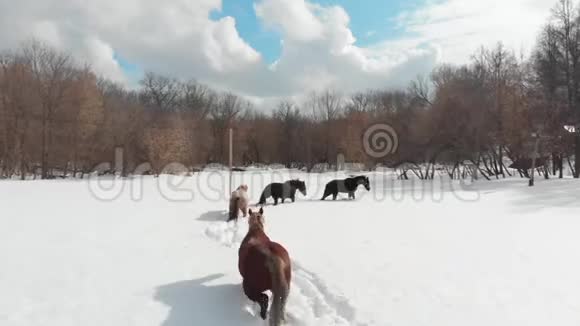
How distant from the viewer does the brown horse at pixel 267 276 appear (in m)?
3.77

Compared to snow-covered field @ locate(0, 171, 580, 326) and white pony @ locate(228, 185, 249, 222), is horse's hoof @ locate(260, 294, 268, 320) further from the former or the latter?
white pony @ locate(228, 185, 249, 222)

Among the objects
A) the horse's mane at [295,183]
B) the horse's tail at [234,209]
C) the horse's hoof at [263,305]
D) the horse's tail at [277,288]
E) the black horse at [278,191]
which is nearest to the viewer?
the horse's tail at [277,288]

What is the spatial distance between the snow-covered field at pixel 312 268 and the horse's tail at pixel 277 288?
0.33m

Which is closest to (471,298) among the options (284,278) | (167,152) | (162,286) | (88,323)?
(284,278)

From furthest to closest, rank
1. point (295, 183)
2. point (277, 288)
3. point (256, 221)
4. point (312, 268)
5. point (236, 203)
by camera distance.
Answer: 1. point (295, 183)
2. point (236, 203)
3. point (312, 268)
4. point (256, 221)
5. point (277, 288)

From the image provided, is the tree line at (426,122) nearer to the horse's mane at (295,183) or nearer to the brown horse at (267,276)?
the horse's mane at (295,183)

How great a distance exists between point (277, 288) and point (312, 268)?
1874 mm

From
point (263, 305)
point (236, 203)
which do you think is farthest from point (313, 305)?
point (236, 203)

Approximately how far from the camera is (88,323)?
380cm

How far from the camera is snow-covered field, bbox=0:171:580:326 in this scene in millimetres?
4023

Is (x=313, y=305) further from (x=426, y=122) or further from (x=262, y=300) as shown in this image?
(x=426, y=122)

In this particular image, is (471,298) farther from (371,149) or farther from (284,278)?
(371,149)

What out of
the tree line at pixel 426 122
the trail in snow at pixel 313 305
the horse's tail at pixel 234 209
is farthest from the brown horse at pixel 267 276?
the tree line at pixel 426 122

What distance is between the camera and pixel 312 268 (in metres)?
5.58
